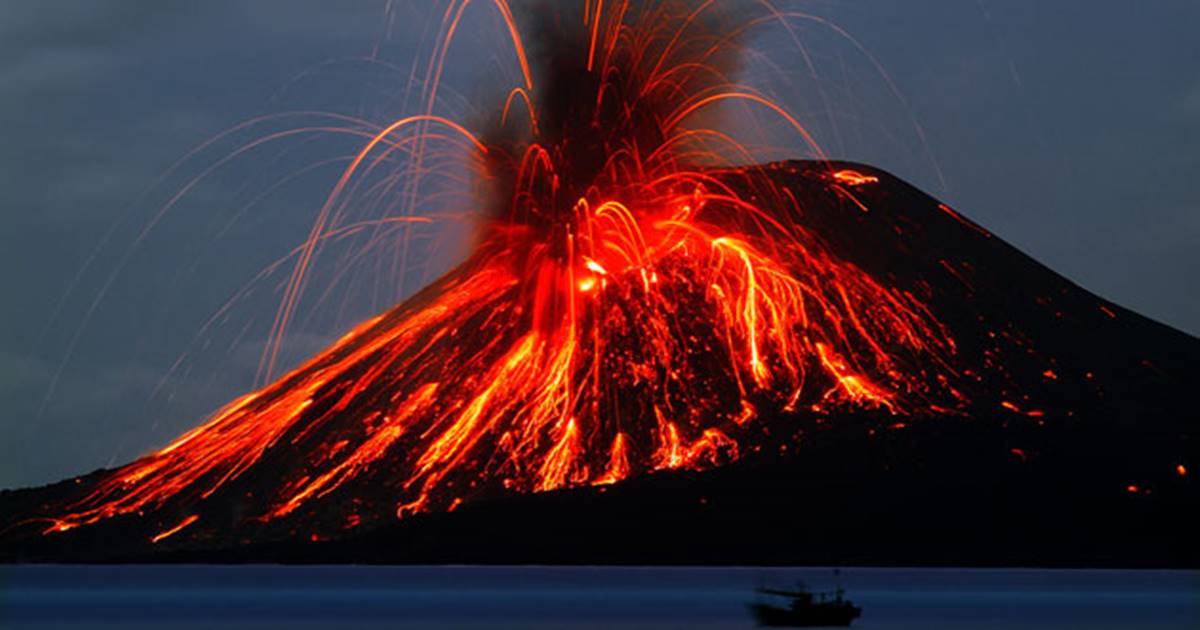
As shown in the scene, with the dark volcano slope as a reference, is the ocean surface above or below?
below

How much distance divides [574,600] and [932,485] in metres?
29.4

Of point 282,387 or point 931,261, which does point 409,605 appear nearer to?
point 282,387

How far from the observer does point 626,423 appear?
131 meters

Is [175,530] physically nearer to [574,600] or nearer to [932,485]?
[574,600]

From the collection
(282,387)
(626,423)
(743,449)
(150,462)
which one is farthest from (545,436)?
(150,462)

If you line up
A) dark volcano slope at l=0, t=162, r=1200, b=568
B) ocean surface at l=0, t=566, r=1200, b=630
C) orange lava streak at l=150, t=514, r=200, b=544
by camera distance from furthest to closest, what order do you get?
orange lava streak at l=150, t=514, r=200, b=544, dark volcano slope at l=0, t=162, r=1200, b=568, ocean surface at l=0, t=566, r=1200, b=630

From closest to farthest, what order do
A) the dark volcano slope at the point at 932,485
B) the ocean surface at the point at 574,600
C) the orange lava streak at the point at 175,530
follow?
the ocean surface at the point at 574,600 → the dark volcano slope at the point at 932,485 → the orange lava streak at the point at 175,530

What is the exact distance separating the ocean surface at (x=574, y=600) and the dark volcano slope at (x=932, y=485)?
3.90 metres

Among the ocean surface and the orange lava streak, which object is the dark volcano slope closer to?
the orange lava streak

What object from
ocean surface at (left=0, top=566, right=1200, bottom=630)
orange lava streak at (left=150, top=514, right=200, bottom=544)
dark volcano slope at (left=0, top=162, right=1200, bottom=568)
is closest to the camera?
ocean surface at (left=0, top=566, right=1200, bottom=630)

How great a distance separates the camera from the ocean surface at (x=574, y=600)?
99.4 metres

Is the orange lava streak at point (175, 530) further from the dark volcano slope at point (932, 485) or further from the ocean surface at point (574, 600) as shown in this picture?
the ocean surface at point (574, 600)

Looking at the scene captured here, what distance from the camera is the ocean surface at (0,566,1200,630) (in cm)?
9944

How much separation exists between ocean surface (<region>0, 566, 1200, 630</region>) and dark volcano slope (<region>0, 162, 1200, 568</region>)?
3895 mm
